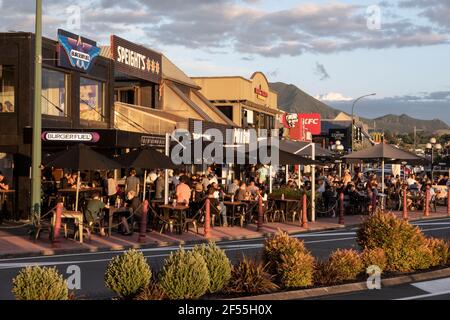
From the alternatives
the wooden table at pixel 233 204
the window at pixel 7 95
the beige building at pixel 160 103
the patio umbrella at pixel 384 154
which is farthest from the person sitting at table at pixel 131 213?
the patio umbrella at pixel 384 154

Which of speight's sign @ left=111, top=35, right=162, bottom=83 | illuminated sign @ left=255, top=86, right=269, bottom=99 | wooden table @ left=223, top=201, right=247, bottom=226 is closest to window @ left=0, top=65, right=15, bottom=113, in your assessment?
speight's sign @ left=111, top=35, right=162, bottom=83

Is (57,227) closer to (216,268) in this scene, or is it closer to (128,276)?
(216,268)

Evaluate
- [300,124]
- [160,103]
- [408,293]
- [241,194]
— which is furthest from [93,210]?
[300,124]

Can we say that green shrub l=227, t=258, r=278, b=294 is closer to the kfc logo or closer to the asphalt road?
the asphalt road

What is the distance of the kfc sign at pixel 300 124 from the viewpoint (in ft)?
218

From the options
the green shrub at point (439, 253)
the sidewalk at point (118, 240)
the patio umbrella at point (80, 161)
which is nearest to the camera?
the green shrub at point (439, 253)

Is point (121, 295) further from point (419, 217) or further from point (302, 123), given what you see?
point (302, 123)

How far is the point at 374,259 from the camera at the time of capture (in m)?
12.4

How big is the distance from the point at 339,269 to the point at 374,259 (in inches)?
41.7

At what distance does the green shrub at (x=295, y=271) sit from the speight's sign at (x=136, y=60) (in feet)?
68.9

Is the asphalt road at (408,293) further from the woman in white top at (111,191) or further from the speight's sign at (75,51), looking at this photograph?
the speight's sign at (75,51)
